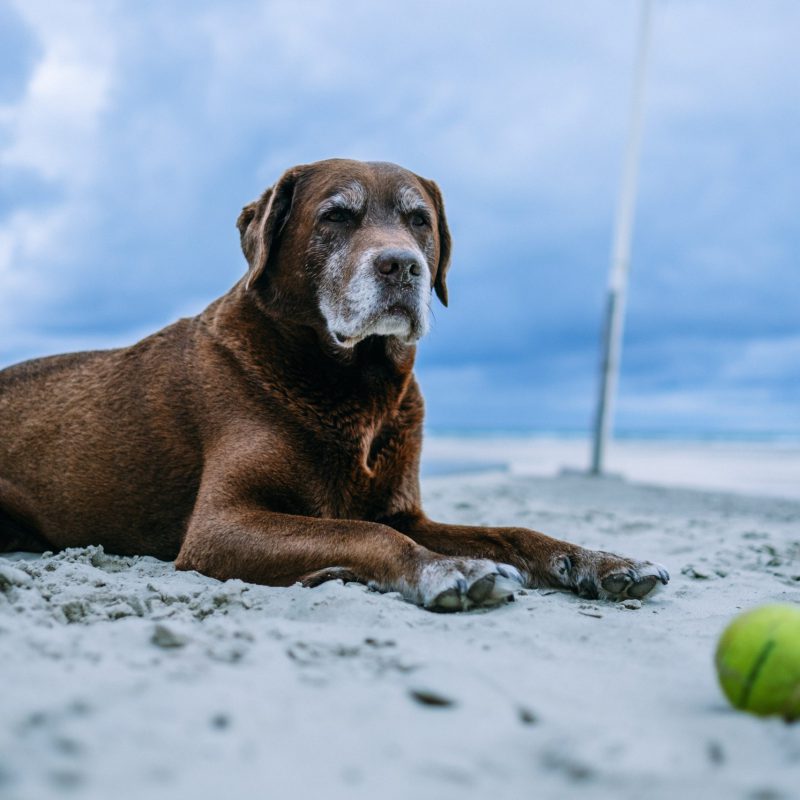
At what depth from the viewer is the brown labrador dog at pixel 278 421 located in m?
3.50

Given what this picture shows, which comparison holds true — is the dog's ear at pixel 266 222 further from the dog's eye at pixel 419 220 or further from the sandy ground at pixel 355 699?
the sandy ground at pixel 355 699

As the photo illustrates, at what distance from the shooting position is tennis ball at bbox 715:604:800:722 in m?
1.87

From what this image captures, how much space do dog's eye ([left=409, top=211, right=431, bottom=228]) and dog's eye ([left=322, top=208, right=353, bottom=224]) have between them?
352mm

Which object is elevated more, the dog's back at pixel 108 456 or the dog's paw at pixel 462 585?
the dog's back at pixel 108 456

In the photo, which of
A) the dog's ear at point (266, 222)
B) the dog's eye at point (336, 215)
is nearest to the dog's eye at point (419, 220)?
the dog's eye at point (336, 215)

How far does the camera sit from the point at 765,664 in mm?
1899

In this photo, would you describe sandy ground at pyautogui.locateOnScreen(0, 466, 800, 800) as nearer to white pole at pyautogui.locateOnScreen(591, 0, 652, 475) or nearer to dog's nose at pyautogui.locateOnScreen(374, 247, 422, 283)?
A: dog's nose at pyautogui.locateOnScreen(374, 247, 422, 283)

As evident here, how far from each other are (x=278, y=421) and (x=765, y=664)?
2287 mm

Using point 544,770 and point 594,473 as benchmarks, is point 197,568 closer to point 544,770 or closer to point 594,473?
point 544,770

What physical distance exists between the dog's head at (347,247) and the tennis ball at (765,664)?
7.05ft

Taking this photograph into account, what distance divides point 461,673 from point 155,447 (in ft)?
7.83

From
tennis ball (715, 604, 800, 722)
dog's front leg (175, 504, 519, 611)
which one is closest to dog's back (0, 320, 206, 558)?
dog's front leg (175, 504, 519, 611)

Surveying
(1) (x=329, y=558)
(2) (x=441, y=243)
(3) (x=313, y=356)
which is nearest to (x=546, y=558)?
(1) (x=329, y=558)

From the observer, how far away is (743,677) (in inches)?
75.9
